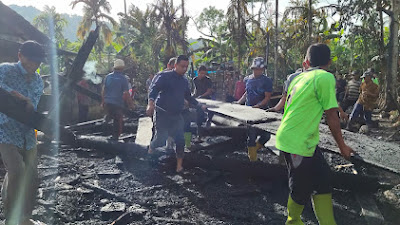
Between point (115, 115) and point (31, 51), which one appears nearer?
point (31, 51)

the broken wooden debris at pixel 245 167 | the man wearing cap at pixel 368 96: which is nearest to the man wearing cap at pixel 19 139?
the broken wooden debris at pixel 245 167

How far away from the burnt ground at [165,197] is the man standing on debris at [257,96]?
0.72 m

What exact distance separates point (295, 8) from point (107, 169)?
14.0 meters

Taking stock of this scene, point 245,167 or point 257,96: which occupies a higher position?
point 257,96

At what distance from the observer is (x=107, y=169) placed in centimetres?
606

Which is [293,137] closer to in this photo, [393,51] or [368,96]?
[368,96]

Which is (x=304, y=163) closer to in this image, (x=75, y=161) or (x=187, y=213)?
(x=187, y=213)

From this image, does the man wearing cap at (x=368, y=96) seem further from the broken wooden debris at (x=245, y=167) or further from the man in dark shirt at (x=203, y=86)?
the broken wooden debris at (x=245, y=167)

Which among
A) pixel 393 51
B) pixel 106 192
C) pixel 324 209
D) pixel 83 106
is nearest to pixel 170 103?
pixel 106 192

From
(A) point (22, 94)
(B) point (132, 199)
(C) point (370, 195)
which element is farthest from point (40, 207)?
(C) point (370, 195)

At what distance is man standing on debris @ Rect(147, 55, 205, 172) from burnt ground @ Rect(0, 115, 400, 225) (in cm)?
68

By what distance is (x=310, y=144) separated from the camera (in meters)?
2.80

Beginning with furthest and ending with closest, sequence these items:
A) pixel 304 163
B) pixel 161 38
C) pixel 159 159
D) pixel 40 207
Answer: pixel 161 38, pixel 159 159, pixel 40 207, pixel 304 163

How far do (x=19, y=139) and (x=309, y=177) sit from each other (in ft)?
9.38
